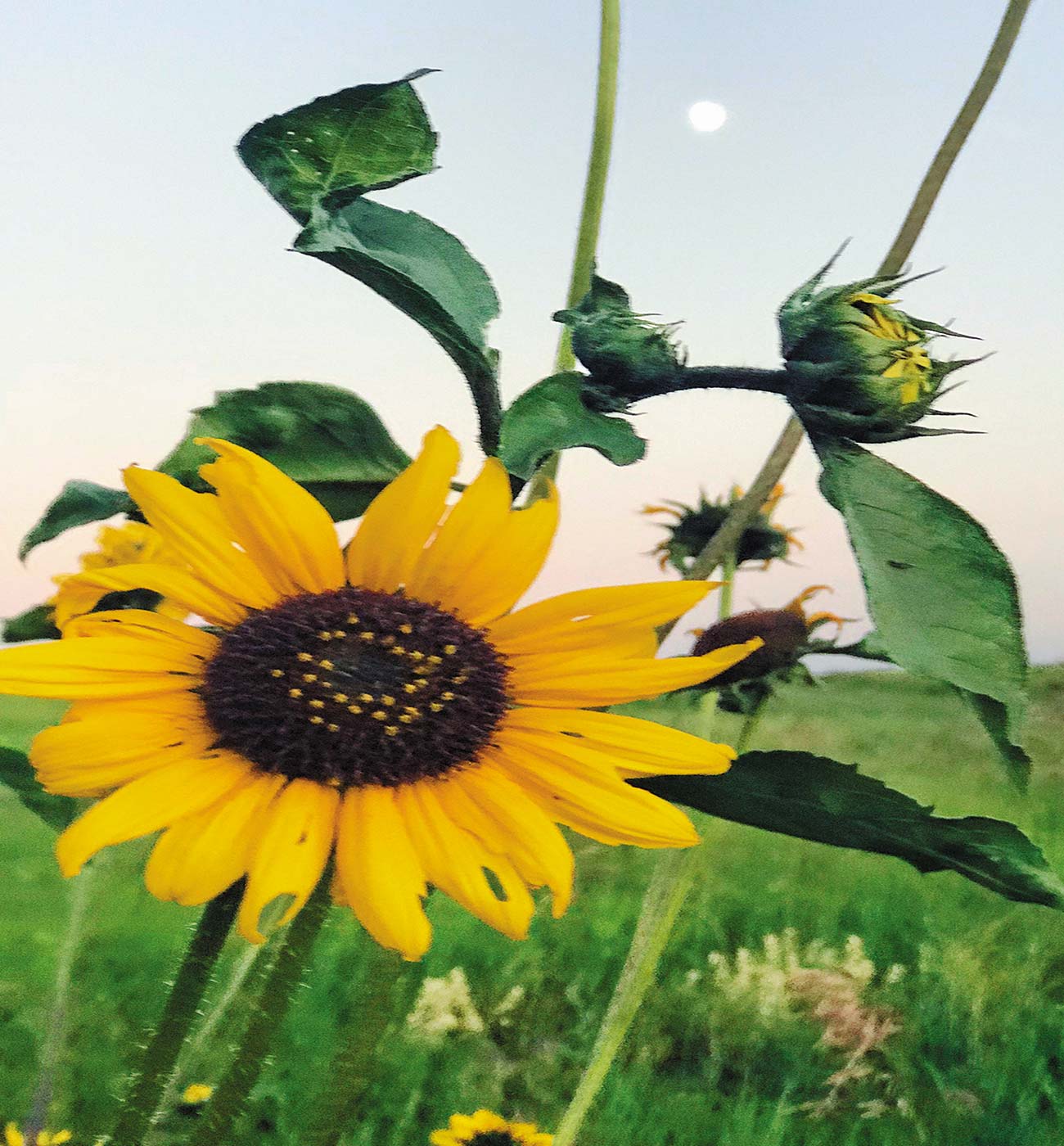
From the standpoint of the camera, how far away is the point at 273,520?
0.37m

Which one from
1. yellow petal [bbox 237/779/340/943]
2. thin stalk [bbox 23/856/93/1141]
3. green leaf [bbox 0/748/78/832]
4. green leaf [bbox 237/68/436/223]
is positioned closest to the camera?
yellow petal [bbox 237/779/340/943]

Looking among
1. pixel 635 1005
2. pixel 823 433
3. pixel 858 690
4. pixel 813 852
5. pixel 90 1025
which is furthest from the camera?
pixel 858 690

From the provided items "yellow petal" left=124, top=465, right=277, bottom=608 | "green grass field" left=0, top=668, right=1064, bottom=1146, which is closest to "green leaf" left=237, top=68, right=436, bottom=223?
"yellow petal" left=124, top=465, right=277, bottom=608

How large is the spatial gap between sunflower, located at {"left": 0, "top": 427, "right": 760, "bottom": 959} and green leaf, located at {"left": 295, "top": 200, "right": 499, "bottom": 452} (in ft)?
0.12

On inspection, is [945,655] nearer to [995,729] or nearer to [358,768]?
[995,729]

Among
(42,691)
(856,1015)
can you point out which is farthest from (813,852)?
(42,691)

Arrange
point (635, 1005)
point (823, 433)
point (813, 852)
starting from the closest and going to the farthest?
1. point (823, 433)
2. point (635, 1005)
3. point (813, 852)

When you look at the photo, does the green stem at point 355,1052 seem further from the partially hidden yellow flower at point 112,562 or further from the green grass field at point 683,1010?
the green grass field at point 683,1010

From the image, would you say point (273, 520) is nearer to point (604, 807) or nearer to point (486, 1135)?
point (604, 807)

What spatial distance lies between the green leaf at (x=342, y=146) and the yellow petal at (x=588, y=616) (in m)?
0.16

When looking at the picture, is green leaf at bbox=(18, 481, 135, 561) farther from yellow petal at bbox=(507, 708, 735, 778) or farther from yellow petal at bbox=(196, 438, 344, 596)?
yellow petal at bbox=(507, 708, 735, 778)

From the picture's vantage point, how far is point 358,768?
1.20ft

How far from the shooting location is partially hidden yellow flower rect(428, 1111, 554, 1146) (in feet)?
2.81

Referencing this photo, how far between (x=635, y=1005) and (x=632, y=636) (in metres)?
0.33
